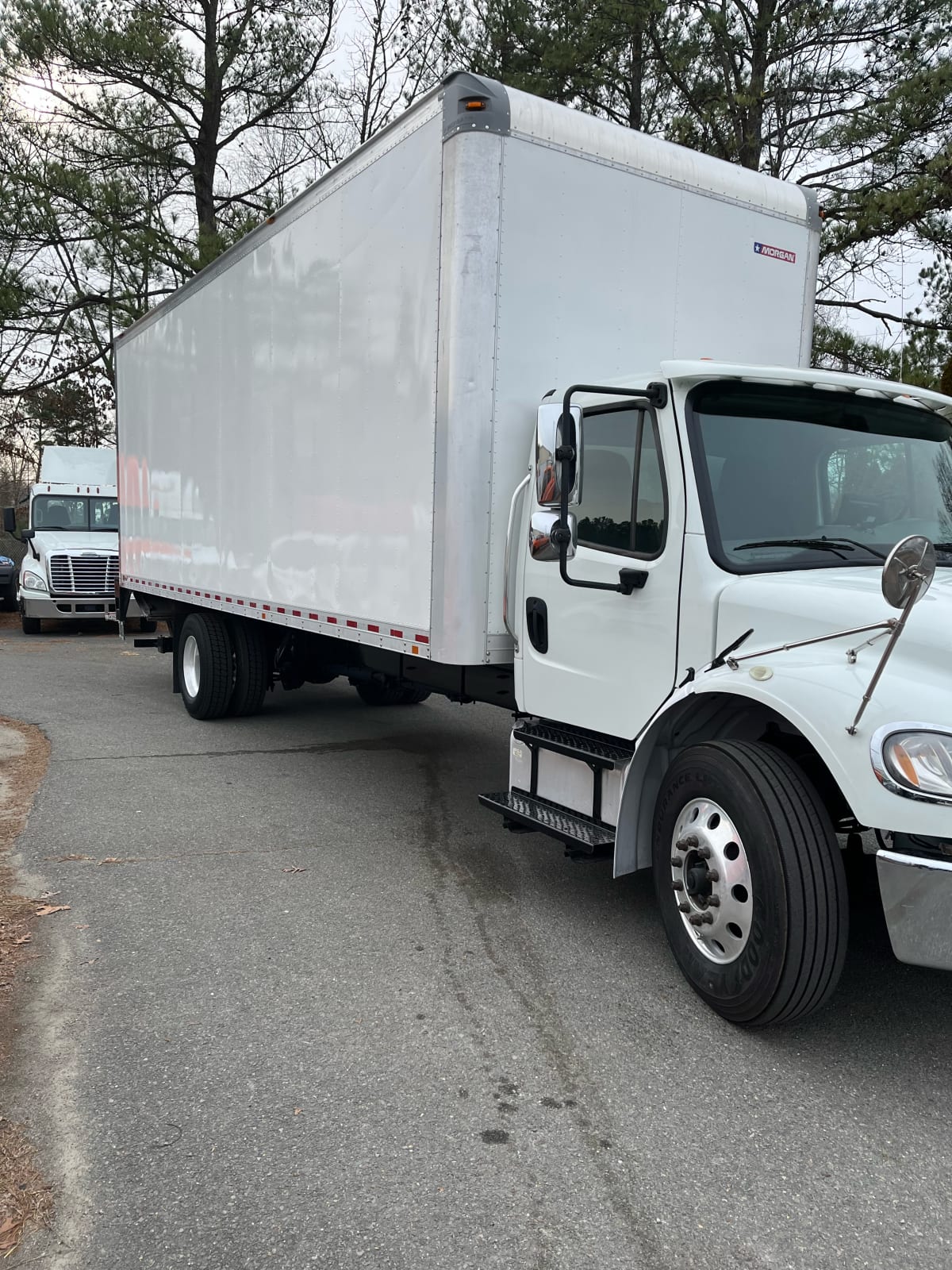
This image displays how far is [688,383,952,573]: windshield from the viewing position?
4.00 m

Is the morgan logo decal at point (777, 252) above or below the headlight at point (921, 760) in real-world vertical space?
above

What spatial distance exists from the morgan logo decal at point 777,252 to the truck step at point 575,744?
2.94 metres

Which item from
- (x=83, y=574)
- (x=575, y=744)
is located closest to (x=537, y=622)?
(x=575, y=744)

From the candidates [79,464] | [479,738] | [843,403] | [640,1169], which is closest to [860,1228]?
[640,1169]

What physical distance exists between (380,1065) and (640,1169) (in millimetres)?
938

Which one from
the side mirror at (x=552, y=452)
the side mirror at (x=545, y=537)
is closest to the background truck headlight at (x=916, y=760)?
the side mirror at (x=545, y=537)

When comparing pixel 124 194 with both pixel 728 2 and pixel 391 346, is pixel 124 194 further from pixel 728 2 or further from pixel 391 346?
pixel 391 346

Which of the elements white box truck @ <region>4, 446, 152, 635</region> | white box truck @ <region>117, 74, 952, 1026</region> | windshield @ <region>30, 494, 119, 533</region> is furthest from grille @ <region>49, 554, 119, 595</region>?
A: white box truck @ <region>117, 74, 952, 1026</region>

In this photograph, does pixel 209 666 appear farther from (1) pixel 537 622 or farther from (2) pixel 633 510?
(2) pixel 633 510

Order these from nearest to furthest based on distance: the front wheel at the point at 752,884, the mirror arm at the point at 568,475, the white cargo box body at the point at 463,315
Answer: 1. the front wheel at the point at 752,884
2. the mirror arm at the point at 568,475
3. the white cargo box body at the point at 463,315

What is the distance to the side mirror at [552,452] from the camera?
4.14 meters

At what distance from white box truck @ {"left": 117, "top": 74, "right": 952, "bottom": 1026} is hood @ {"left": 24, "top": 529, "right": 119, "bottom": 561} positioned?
1139 cm

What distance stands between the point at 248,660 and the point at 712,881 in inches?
238

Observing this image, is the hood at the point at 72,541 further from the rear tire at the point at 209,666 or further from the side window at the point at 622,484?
the side window at the point at 622,484
